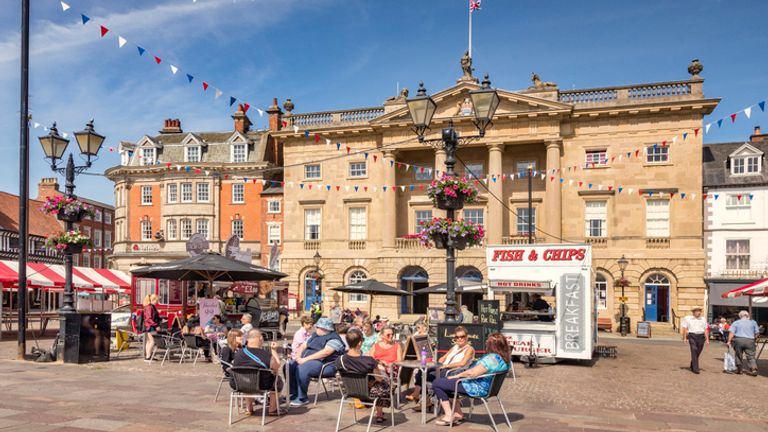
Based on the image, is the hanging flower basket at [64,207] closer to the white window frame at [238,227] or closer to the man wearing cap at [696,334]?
the man wearing cap at [696,334]

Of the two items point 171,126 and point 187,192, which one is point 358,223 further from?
point 171,126

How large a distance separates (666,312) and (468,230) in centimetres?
2578

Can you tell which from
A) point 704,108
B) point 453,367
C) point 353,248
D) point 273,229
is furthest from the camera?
point 273,229

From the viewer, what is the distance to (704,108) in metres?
34.8

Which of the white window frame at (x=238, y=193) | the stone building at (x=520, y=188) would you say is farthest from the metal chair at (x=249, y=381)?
the white window frame at (x=238, y=193)

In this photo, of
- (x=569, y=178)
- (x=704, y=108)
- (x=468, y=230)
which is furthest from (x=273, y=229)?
(x=468, y=230)

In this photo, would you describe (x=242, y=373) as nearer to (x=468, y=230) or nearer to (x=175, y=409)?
(x=175, y=409)

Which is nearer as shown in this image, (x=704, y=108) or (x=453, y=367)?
(x=453, y=367)

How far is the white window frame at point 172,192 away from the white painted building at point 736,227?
33745 millimetres

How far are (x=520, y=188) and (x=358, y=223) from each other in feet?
31.8

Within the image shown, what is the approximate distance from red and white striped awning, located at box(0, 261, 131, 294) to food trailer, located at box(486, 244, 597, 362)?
1683 centimetres

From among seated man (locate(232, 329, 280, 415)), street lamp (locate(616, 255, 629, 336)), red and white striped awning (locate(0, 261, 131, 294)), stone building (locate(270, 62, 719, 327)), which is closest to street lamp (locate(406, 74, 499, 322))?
seated man (locate(232, 329, 280, 415))

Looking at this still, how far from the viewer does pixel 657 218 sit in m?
35.5

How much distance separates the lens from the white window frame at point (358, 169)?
134ft
